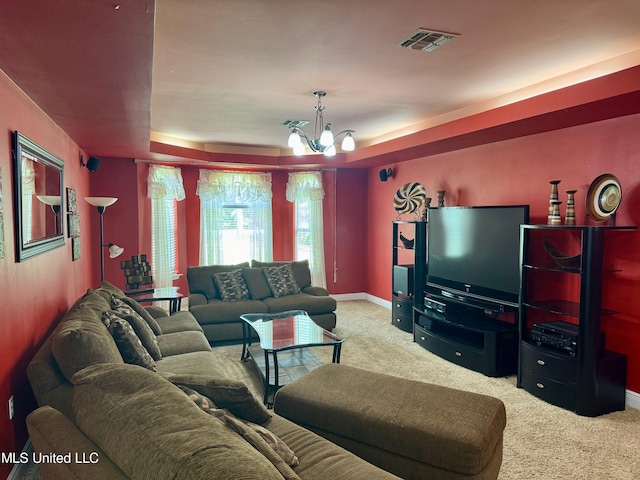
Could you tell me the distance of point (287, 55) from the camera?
2941 mm

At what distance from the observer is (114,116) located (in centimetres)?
329

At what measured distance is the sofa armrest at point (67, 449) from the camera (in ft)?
4.28

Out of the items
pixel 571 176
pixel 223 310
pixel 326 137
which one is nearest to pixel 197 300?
pixel 223 310

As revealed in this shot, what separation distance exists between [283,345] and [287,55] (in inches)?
84.2

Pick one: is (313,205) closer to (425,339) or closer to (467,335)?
(425,339)

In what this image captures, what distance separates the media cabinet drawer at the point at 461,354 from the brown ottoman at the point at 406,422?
181cm

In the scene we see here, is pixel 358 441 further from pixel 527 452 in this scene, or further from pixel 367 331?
pixel 367 331

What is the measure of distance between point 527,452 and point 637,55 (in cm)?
268

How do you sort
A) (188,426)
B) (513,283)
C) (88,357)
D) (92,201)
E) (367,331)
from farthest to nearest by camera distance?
(367,331), (92,201), (513,283), (88,357), (188,426)

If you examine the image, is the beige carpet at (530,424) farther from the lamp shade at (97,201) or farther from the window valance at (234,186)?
the window valance at (234,186)

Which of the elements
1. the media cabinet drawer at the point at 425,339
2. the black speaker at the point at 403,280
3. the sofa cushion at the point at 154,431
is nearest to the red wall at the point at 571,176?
the black speaker at the point at 403,280

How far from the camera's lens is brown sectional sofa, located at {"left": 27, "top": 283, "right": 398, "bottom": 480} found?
1.16 m

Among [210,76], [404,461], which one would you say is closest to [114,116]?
[210,76]

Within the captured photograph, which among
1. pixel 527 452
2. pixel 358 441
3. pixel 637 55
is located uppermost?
pixel 637 55
